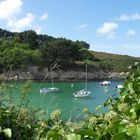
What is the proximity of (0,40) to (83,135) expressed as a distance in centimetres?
10546

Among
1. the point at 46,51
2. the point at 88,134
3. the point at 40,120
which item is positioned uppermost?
the point at 46,51

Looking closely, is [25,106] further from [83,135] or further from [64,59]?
[64,59]

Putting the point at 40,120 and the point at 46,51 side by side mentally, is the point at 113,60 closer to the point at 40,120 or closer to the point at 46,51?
the point at 46,51

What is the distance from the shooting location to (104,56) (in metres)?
167

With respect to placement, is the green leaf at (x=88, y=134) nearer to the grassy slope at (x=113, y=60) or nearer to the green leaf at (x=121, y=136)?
the green leaf at (x=121, y=136)

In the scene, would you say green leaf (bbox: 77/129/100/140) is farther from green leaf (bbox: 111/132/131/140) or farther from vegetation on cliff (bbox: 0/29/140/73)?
vegetation on cliff (bbox: 0/29/140/73)

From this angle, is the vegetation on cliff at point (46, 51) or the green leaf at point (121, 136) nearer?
the green leaf at point (121, 136)

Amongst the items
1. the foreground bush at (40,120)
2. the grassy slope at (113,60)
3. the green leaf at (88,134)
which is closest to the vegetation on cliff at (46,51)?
the grassy slope at (113,60)

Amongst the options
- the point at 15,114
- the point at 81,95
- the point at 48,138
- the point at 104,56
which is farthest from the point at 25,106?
the point at 104,56

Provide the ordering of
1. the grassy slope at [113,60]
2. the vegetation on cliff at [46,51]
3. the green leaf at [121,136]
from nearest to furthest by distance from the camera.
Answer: the green leaf at [121,136] < the vegetation on cliff at [46,51] < the grassy slope at [113,60]

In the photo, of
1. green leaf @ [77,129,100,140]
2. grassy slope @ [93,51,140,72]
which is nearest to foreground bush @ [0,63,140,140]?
green leaf @ [77,129,100,140]

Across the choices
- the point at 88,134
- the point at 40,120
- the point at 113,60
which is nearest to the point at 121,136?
the point at 88,134

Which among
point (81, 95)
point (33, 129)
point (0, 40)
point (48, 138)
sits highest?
point (0, 40)

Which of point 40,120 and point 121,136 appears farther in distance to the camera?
point 40,120
